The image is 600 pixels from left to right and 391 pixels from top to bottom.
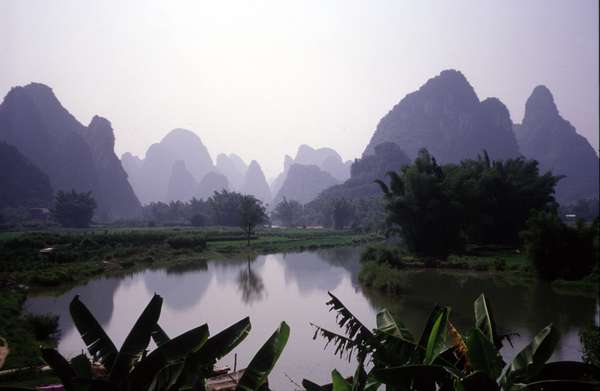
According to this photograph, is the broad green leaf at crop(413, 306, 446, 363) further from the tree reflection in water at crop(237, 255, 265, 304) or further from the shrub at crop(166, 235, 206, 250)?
the shrub at crop(166, 235, 206, 250)

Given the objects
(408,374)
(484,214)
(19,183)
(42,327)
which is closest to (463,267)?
(484,214)

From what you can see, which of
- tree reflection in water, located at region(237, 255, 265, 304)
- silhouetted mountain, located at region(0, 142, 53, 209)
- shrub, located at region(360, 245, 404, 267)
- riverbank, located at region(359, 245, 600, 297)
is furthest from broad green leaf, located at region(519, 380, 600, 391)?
silhouetted mountain, located at region(0, 142, 53, 209)

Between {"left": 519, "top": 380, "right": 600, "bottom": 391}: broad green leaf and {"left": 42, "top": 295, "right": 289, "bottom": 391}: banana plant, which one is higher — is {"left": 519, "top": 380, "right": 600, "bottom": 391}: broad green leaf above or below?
below

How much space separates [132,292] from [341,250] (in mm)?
24078

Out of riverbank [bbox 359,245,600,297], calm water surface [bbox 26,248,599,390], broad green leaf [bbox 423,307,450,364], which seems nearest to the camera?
broad green leaf [bbox 423,307,450,364]

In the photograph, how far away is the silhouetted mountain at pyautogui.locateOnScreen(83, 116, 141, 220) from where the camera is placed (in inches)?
4316

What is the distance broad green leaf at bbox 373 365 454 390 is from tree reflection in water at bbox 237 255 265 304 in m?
15.7

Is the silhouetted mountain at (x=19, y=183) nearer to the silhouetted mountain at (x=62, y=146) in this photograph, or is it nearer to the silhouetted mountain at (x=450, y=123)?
the silhouetted mountain at (x=62, y=146)

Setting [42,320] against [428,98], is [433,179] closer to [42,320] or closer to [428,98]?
[42,320]

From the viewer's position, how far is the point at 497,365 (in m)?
2.56

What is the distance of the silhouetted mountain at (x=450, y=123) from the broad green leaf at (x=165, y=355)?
13227cm

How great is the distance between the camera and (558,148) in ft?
447

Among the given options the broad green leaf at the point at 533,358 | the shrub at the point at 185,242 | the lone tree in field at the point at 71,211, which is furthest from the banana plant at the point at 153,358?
the lone tree in field at the point at 71,211

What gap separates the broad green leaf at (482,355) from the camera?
2.52 metres
